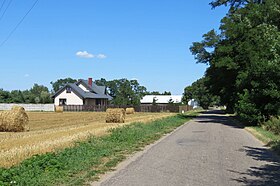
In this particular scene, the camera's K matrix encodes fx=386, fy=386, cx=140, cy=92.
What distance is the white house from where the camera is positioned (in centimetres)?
8781

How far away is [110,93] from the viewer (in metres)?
168

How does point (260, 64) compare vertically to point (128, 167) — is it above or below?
above

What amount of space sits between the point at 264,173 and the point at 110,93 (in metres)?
159

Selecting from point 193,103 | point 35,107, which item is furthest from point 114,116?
point 193,103

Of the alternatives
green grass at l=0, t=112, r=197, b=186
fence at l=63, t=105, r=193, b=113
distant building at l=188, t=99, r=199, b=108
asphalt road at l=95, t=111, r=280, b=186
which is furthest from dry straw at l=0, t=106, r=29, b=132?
distant building at l=188, t=99, r=199, b=108

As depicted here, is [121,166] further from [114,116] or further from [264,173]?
[114,116]

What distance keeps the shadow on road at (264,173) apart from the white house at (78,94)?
7527 cm

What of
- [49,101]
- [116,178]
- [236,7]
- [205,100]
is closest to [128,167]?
[116,178]

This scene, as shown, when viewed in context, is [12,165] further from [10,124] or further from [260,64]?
[260,64]

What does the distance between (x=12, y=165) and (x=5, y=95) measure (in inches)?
4595

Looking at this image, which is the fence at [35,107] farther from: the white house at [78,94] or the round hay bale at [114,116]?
the round hay bale at [114,116]

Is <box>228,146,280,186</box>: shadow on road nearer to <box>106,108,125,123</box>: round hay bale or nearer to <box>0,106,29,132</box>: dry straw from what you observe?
<box>0,106,29,132</box>: dry straw

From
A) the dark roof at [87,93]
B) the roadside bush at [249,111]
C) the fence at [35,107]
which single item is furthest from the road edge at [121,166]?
the dark roof at [87,93]

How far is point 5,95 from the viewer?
120 meters
